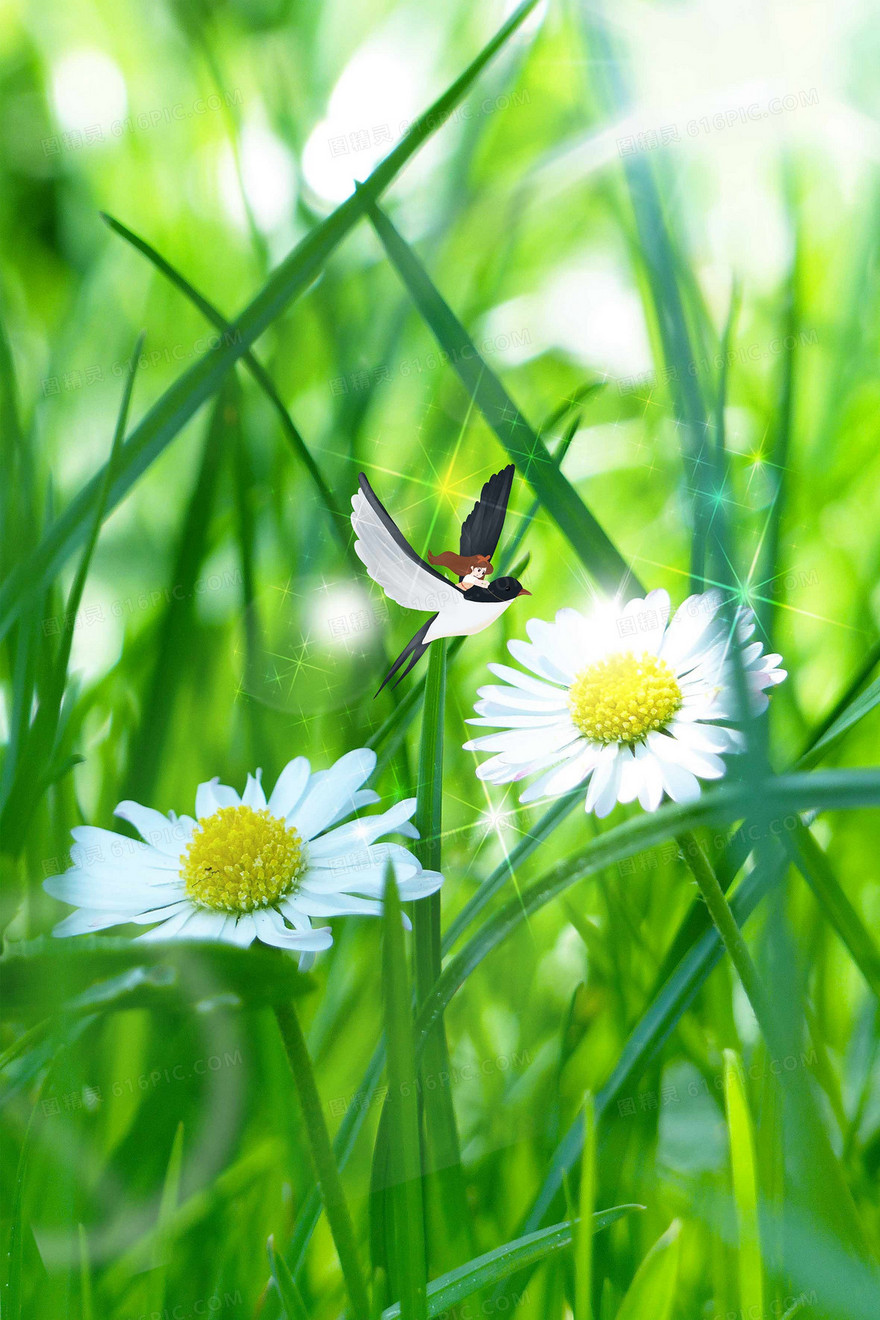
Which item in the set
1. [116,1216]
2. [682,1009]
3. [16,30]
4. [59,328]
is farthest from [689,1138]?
[16,30]

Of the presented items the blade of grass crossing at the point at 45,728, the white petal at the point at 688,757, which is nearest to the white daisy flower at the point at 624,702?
the white petal at the point at 688,757

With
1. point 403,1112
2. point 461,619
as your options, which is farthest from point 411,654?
point 403,1112

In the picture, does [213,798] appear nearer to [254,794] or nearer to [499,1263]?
[254,794]

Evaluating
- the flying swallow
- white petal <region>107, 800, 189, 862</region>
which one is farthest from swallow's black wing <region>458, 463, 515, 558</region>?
white petal <region>107, 800, 189, 862</region>

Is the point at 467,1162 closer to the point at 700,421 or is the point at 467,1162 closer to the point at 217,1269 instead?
the point at 217,1269

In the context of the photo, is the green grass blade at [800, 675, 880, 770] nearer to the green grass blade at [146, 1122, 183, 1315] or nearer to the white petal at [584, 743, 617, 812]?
the white petal at [584, 743, 617, 812]

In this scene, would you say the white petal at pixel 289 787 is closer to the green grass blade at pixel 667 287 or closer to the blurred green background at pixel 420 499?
the blurred green background at pixel 420 499
